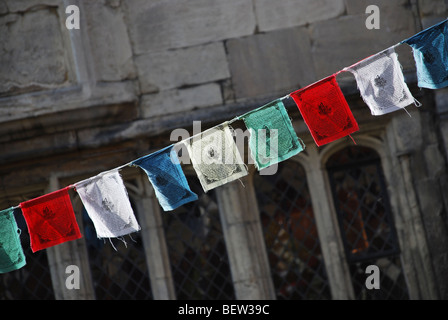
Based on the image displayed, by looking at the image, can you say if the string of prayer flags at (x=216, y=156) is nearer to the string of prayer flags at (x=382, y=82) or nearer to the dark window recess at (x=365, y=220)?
the string of prayer flags at (x=382, y=82)

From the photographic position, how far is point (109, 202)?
640 cm

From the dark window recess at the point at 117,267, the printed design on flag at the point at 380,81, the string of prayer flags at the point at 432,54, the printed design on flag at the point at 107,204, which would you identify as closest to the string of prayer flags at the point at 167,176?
the printed design on flag at the point at 107,204

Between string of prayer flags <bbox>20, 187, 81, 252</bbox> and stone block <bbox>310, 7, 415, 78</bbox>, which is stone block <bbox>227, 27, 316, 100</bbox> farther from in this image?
string of prayer flags <bbox>20, 187, 81, 252</bbox>

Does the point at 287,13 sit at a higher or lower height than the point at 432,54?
higher

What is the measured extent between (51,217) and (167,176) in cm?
94

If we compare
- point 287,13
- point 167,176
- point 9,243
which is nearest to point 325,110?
point 167,176

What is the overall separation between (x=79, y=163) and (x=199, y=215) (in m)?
1.13

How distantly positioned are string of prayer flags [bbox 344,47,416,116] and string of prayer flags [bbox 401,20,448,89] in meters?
0.15

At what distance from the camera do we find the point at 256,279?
24.0ft

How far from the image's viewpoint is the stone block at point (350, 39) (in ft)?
24.2

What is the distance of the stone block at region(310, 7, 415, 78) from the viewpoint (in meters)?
7.38

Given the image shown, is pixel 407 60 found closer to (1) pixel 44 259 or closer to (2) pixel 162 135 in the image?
(2) pixel 162 135

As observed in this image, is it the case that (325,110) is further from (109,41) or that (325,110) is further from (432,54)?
(109,41)
